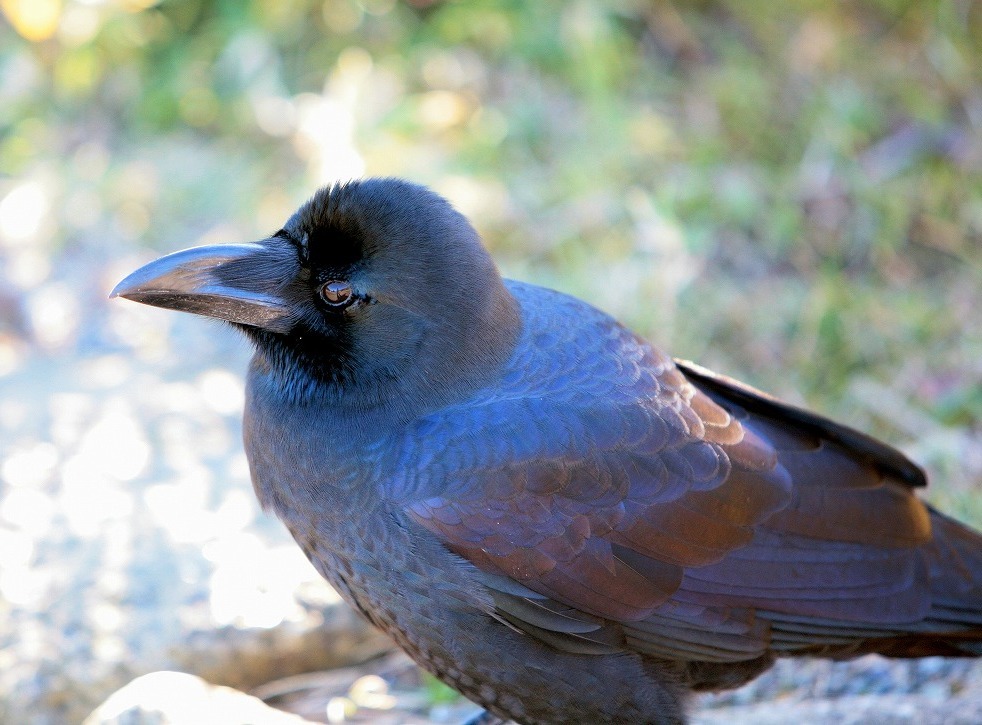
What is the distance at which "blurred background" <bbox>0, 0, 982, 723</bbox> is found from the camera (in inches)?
137

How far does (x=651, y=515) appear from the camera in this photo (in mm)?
2623

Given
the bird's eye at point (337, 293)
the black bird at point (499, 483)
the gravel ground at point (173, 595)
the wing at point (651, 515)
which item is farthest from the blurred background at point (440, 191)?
the bird's eye at point (337, 293)

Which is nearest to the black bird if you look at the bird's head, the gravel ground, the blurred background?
the bird's head

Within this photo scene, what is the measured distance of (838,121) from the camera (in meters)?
5.50

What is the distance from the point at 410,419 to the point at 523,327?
403 mm

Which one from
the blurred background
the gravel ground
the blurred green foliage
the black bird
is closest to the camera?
the black bird

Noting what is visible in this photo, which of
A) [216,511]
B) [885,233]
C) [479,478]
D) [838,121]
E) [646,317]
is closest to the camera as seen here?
[479,478]

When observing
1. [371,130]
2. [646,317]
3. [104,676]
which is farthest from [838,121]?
[104,676]

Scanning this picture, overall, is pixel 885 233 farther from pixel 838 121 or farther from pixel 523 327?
pixel 523 327

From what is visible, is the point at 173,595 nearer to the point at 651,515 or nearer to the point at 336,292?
the point at 336,292

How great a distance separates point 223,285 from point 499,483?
0.79 m

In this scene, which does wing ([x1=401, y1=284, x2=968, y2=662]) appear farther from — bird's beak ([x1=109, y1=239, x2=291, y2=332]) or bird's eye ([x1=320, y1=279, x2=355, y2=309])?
bird's beak ([x1=109, y1=239, x2=291, y2=332])

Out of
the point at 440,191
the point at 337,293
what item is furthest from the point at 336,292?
the point at 440,191

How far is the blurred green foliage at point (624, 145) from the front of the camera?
465 centimetres
